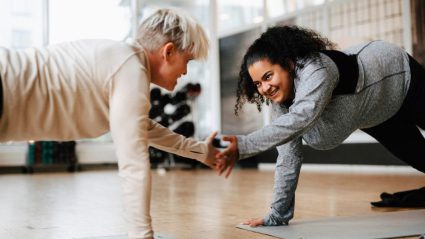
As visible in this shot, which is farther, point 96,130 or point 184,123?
point 184,123

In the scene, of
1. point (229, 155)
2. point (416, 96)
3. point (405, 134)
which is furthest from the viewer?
point (405, 134)

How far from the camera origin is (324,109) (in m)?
1.86

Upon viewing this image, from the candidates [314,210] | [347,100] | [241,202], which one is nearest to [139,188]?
[347,100]

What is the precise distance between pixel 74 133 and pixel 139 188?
355 mm

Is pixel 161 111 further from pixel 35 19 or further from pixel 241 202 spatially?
pixel 241 202

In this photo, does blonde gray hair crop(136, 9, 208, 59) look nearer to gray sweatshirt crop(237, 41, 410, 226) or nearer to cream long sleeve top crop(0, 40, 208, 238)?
cream long sleeve top crop(0, 40, 208, 238)

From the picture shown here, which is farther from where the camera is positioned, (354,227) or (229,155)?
(354,227)

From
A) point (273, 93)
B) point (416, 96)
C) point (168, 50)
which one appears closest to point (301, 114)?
point (273, 93)

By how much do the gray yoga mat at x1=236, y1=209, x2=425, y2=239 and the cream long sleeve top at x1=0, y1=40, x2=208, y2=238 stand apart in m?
0.63

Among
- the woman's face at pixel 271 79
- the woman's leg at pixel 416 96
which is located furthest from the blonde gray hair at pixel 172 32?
the woman's leg at pixel 416 96

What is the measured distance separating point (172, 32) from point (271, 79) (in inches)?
16.2

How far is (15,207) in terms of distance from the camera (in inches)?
112

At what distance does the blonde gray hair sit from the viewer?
1.56 m

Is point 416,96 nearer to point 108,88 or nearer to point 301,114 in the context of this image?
point 301,114
